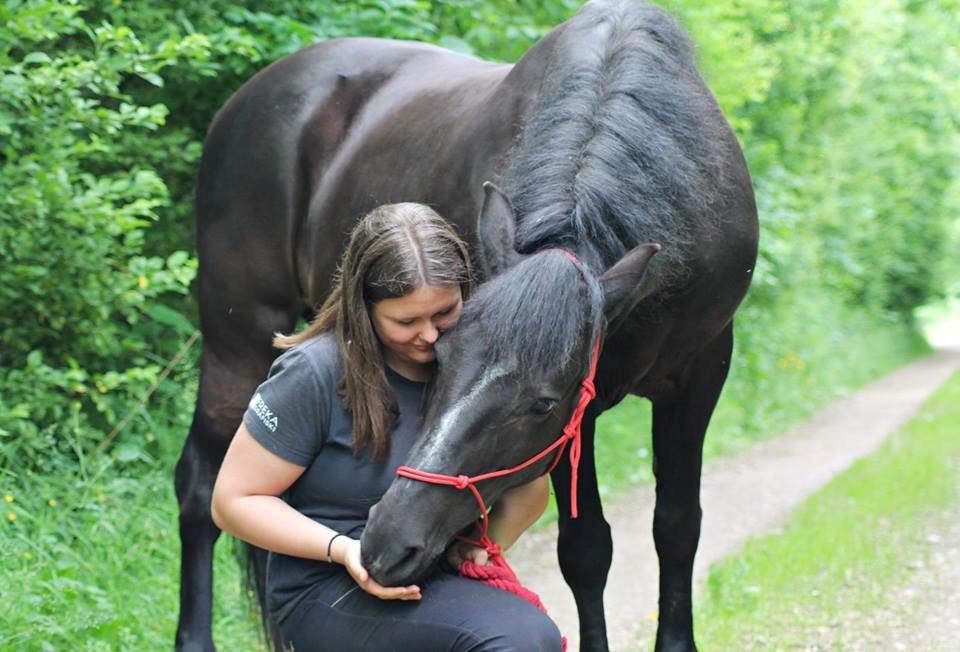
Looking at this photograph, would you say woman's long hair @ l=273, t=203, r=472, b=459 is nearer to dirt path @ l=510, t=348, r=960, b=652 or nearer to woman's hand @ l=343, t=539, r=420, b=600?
woman's hand @ l=343, t=539, r=420, b=600

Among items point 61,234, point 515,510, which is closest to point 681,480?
point 515,510

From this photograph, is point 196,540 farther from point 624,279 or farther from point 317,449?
point 624,279

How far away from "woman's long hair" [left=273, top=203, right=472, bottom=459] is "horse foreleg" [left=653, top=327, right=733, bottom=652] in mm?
1391

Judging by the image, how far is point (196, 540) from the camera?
4.43 metres

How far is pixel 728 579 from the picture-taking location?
5281mm

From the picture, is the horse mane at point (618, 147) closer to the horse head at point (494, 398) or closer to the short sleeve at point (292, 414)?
the horse head at point (494, 398)

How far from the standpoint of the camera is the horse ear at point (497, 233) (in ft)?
9.11

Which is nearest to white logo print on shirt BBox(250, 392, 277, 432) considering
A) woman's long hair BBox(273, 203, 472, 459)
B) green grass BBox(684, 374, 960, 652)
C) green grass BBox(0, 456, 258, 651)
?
woman's long hair BBox(273, 203, 472, 459)

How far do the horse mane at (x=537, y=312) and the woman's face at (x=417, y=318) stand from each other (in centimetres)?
5

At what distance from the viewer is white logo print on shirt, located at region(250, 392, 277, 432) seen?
254cm

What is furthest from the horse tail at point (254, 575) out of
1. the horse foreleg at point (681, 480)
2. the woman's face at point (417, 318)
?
the woman's face at point (417, 318)

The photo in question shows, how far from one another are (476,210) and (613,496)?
13.8ft

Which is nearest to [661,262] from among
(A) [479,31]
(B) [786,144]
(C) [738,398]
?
(A) [479,31]

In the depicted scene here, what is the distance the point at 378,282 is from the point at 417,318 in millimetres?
113
